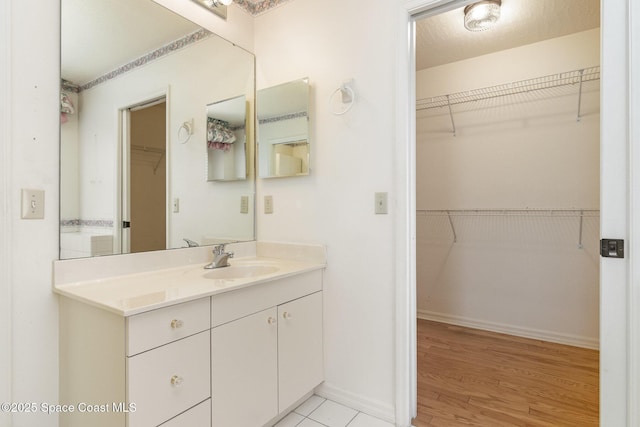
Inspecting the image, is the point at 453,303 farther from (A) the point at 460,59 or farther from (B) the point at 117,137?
(B) the point at 117,137

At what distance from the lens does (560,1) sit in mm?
2086

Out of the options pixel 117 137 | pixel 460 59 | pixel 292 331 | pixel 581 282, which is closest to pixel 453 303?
pixel 581 282

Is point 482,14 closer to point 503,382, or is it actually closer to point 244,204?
point 244,204

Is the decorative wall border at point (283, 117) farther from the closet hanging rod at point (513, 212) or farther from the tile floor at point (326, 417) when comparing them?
the closet hanging rod at point (513, 212)

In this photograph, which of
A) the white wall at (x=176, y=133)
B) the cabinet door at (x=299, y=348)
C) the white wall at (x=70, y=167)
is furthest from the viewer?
the cabinet door at (x=299, y=348)

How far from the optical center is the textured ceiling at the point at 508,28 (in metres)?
2.17

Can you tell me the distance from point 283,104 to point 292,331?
1360 millimetres

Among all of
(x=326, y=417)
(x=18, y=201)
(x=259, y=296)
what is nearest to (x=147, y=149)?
(x=18, y=201)

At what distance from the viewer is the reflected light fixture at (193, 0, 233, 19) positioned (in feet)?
6.00

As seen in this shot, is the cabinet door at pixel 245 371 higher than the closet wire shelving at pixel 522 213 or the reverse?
the reverse

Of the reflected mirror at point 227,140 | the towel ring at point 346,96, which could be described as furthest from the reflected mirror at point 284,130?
the towel ring at point 346,96

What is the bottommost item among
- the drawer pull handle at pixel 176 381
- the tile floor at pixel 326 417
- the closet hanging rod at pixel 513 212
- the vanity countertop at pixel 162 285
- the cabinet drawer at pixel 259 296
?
the tile floor at pixel 326 417

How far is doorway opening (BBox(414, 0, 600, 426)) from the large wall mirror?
1.59 metres

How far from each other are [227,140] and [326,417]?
173 centimetres
